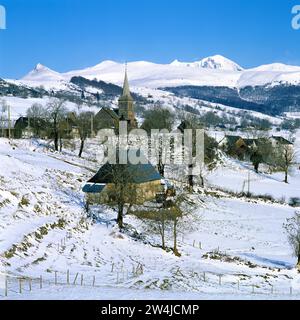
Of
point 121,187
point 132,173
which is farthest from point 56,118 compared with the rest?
point 121,187

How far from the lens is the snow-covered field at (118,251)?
1906cm

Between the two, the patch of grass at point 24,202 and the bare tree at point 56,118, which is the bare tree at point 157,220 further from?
the bare tree at point 56,118

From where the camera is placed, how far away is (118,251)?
26531 mm

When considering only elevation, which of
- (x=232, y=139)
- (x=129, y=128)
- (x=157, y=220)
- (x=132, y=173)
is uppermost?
(x=129, y=128)

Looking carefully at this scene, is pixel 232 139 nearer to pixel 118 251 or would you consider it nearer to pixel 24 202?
pixel 24 202

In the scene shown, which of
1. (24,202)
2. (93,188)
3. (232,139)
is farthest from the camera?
(232,139)

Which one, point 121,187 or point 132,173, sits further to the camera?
point 132,173

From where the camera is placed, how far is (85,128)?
61.1m

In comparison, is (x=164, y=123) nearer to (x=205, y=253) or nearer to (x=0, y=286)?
(x=205, y=253)

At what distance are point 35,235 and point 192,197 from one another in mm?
22652

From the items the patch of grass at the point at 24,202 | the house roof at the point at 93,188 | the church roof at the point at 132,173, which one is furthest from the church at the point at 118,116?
the patch of grass at the point at 24,202

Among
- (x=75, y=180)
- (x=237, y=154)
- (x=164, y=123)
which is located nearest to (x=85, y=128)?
(x=164, y=123)

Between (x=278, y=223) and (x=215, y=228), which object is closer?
(x=215, y=228)

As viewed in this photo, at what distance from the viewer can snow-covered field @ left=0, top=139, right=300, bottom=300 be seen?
750 inches
